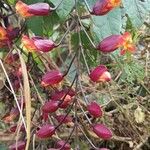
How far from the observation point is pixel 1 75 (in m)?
1.12

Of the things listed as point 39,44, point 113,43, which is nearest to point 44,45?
point 39,44

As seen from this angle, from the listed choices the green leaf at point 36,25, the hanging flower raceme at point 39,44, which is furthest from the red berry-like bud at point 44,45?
the green leaf at point 36,25

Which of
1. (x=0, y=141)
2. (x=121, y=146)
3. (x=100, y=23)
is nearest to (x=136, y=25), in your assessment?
(x=100, y=23)

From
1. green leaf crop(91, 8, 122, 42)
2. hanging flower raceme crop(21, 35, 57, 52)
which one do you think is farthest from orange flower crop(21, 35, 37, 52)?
green leaf crop(91, 8, 122, 42)

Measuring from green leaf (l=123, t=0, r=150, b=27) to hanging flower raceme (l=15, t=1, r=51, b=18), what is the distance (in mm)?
144

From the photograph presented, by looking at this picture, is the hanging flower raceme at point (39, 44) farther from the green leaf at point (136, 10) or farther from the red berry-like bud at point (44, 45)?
the green leaf at point (136, 10)

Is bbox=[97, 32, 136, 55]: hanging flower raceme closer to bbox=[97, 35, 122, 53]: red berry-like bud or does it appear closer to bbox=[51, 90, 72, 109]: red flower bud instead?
bbox=[97, 35, 122, 53]: red berry-like bud

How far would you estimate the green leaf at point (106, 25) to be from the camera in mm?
827

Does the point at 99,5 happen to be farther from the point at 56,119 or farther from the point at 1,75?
the point at 1,75

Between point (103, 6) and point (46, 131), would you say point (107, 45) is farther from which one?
point (46, 131)

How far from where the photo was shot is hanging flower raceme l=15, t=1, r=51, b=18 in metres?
0.79

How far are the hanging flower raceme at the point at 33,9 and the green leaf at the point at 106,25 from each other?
0.30 ft

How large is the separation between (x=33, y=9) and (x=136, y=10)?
0.19m

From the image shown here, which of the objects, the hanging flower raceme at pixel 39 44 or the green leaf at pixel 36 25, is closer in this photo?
the hanging flower raceme at pixel 39 44
